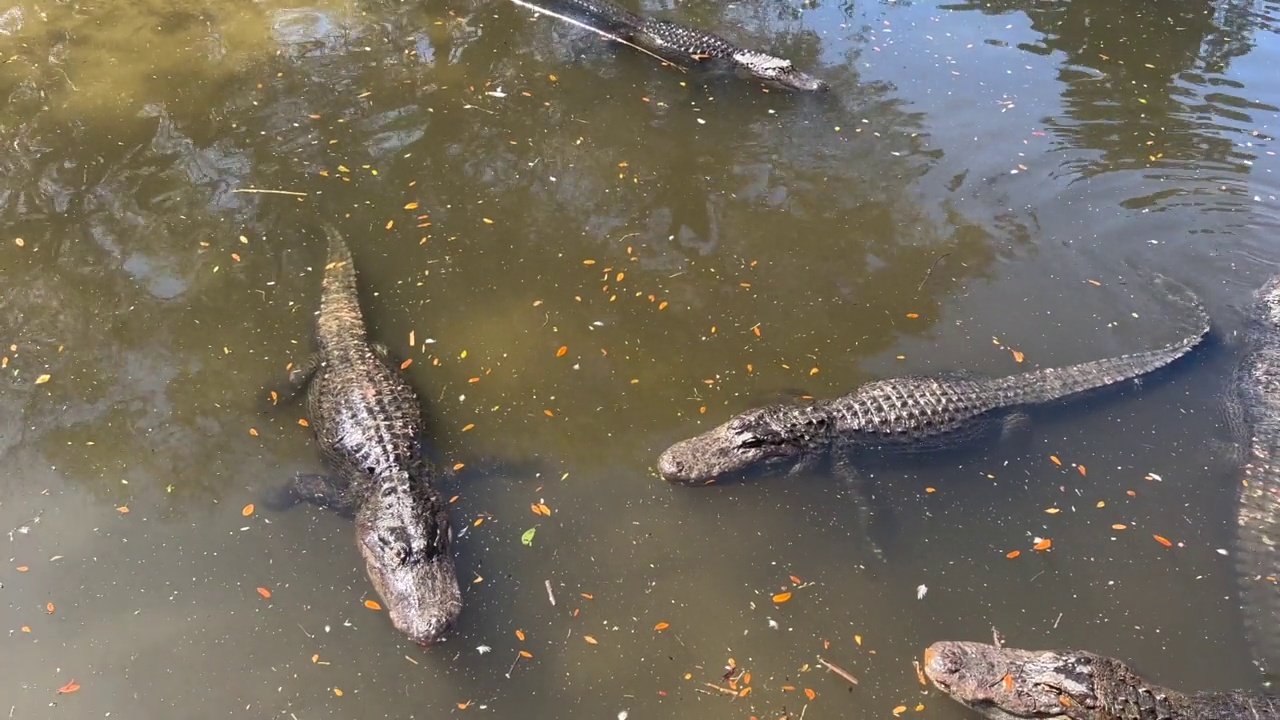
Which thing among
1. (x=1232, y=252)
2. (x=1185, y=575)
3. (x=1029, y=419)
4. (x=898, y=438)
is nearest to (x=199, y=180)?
(x=898, y=438)

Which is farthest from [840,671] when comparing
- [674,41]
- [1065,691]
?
[674,41]

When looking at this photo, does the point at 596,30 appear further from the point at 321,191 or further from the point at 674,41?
the point at 321,191

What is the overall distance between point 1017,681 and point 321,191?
7.10 metres

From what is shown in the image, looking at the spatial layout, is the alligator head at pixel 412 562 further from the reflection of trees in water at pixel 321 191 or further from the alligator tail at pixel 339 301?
the alligator tail at pixel 339 301

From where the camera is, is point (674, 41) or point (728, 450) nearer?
point (728, 450)

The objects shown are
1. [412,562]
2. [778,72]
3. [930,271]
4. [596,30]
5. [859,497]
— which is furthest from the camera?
[596,30]

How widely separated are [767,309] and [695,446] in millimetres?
1763

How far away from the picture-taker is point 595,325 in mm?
6562

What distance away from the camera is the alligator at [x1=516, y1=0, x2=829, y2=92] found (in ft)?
31.6

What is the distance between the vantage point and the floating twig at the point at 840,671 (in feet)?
14.9

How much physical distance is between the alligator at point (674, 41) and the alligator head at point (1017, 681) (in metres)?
7.14

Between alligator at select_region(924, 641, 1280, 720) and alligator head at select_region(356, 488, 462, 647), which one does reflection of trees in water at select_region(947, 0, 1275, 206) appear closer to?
alligator at select_region(924, 641, 1280, 720)

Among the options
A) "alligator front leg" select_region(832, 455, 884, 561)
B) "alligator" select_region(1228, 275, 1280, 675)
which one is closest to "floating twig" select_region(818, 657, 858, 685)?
"alligator front leg" select_region(832, 455, 884, 561)

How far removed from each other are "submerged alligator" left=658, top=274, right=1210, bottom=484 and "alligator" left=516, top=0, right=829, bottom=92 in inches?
198
